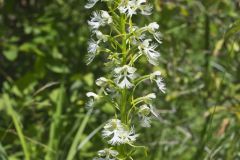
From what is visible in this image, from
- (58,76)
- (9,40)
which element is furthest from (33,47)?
(58,76)

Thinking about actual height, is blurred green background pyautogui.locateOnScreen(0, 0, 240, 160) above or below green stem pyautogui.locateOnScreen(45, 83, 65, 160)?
above

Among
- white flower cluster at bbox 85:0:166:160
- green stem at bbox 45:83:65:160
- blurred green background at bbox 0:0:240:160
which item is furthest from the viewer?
blurred green background at bbox 0:0:240:160

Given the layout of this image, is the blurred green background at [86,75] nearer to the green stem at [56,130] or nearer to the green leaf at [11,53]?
the green leaf at [11,53]

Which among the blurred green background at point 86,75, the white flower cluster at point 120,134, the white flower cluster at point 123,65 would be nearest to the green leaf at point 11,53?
the blurred green background at point 86,75

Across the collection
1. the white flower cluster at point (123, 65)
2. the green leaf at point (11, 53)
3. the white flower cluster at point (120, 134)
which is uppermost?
the green leaf at point (11, 53)

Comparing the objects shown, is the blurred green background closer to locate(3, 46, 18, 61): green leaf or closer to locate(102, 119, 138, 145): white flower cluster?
locate(3, 46, 18, 61): green leaf

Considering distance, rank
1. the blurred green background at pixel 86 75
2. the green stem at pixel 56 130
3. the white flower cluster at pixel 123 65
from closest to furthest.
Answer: the white flower cluster at pixel 123 65
the green stem at pixel 56 130
the blurred green background at pixel 86 75

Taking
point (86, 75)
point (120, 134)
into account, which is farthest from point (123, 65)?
point (86, 75)

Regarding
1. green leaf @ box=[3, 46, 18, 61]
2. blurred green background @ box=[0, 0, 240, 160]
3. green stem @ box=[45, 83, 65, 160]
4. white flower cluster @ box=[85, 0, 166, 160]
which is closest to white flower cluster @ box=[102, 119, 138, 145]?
white flower cluster @ box=[85, 0, 166, 160]

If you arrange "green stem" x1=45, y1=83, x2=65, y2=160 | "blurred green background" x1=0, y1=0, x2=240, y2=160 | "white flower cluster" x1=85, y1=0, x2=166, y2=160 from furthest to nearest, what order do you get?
"blurred green background" x1=0, y1=0, x2=240, y2=160 < "green stem" x1=45, y1=83, x2=65, y2=160 < "white flower cluster" x1=85, y1=0, x2=166, y2=160
